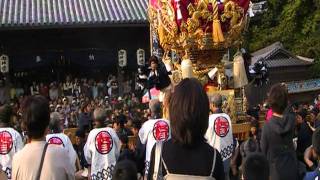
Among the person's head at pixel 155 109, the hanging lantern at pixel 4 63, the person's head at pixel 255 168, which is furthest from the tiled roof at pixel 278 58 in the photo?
the person's head at pixel 255 168

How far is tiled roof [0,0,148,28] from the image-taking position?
16.8 m

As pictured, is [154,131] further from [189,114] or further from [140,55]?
[140,55]

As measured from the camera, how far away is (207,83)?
9383 millimetres

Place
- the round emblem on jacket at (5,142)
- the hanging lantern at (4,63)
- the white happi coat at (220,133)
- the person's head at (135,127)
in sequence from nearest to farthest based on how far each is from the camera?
the round emblem on jacket at (5,142) → the white happi coat at (220,133) → the person's head at (135,127) → the hanging lantern at (4,63)

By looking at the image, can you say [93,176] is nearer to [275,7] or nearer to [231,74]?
[231,74]

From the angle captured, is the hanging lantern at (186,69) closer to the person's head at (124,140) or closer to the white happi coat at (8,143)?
the person's head at (124,140)

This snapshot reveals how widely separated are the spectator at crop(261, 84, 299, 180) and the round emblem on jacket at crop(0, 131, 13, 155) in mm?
2794

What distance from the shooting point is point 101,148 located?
641cm

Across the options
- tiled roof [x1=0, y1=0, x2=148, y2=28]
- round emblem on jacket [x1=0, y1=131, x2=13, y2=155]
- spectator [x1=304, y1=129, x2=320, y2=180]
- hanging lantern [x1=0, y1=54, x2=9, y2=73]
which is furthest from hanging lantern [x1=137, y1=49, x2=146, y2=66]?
spectator [x1=304, y1=129, x2=320, y2=180]

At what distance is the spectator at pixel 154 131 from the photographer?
Result: 620 centimetres

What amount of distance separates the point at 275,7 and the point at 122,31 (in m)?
8.42

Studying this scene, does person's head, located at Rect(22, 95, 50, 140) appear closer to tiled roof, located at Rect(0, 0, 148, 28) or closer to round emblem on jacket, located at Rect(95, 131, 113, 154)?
round emblem on jacket, located at Rect(95, 131, 113, 154)

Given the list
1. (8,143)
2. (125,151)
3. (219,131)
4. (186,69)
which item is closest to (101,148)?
(125,151)

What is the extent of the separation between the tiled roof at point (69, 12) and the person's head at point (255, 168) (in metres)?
13.4
